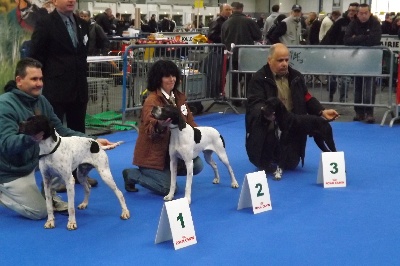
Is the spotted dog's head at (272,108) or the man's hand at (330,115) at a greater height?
the spotted dog's head at (272,108)

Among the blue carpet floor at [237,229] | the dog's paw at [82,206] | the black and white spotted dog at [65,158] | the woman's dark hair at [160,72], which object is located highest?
the woman's dark hair at [160,72]

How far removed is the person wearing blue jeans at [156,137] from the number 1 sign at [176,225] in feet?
3.49

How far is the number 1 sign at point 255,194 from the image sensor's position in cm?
408

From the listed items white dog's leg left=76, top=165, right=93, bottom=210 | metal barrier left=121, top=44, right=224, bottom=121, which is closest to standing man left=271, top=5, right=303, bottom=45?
metal barrier left=121, top=44, right=224, bottom=121

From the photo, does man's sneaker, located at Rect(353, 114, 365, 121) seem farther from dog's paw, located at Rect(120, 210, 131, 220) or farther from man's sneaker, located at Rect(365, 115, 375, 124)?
dog's paw, located at Rect(120, 210, 131, 220)

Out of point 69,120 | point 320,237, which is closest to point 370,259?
point 320,237

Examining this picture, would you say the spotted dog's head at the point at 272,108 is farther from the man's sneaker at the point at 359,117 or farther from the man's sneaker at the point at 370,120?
the man's sneaker at the point at 359,117

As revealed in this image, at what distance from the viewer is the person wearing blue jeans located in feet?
14.6

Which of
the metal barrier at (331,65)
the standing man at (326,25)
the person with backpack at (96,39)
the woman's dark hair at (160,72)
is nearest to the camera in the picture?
the woman's dark hair at (160,72)

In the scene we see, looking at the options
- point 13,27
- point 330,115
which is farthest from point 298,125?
point 13,27

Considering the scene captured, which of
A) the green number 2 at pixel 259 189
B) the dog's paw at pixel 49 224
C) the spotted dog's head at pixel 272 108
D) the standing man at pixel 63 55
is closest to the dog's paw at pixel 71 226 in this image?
the dog's paw at pixel 49 224

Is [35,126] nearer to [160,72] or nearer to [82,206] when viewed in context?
[82,206]

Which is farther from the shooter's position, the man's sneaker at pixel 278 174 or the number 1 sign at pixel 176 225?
the man's sneaker at pixel 278 174

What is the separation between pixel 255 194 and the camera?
13.4 feet
